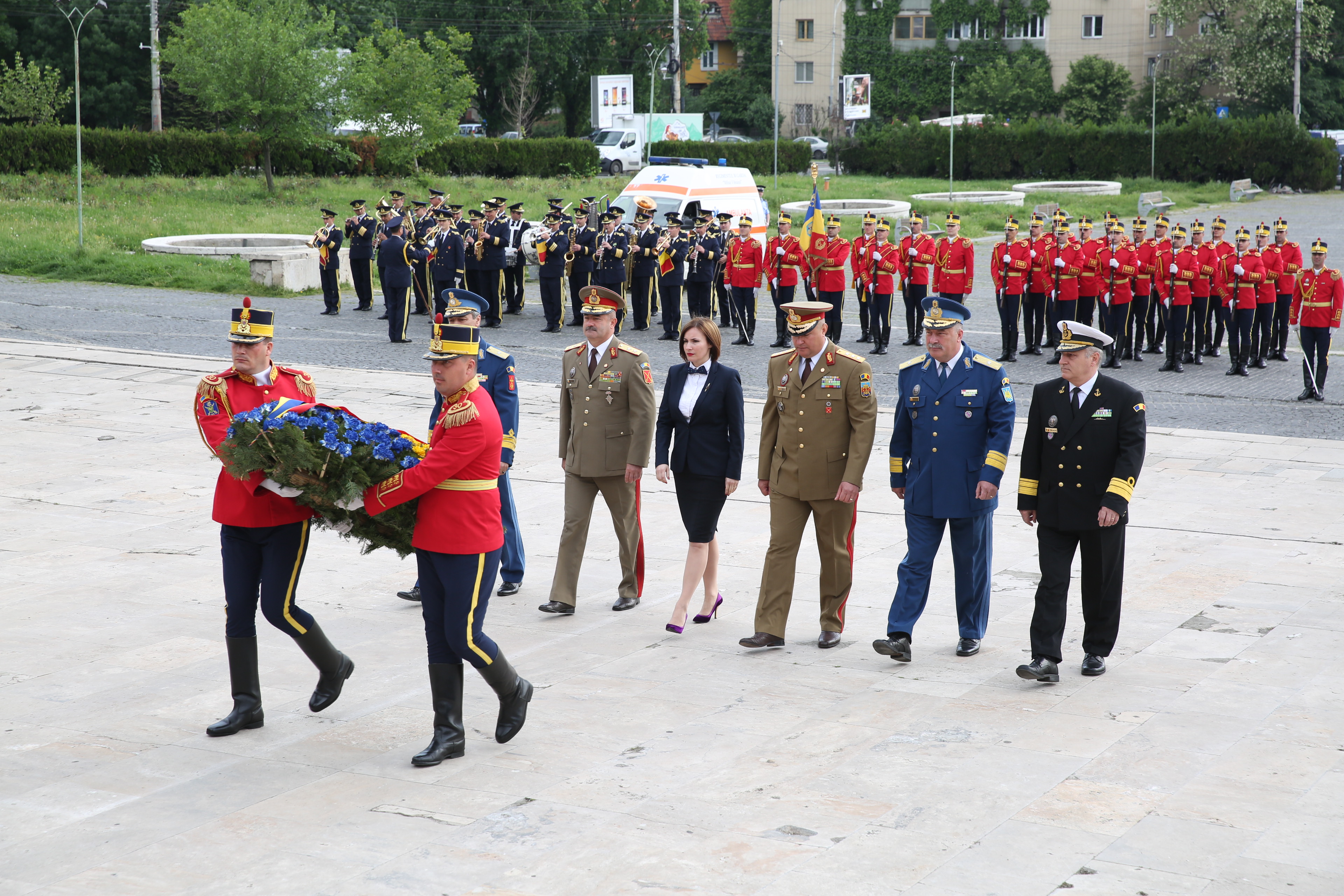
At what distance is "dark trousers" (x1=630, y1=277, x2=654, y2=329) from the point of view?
2184 centimetres

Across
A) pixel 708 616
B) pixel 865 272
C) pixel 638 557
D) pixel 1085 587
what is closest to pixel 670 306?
pixel 865 272

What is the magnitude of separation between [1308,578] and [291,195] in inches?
1357

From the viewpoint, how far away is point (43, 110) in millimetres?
43375

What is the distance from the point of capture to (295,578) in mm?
6137

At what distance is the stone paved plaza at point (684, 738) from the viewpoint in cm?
476

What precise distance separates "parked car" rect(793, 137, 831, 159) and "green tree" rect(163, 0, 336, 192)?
2870 centimetres

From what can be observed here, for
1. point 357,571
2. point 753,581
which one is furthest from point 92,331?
point 753,581

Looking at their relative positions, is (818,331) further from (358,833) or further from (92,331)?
(92,331)

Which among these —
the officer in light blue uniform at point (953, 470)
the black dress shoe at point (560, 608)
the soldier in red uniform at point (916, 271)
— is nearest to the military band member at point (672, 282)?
the soldier in red uniform at point (916, 271)

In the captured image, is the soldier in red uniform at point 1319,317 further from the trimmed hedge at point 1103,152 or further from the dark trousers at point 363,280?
the trimmed hedge at point 1103,152

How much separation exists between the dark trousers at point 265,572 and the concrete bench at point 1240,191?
1878 inches

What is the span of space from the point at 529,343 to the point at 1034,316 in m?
7.08

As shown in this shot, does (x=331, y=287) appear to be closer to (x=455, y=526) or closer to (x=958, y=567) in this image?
(x=958, y=567)

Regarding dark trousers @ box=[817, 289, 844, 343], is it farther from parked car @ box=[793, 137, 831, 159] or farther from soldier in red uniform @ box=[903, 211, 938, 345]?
parked car @ box=[793, 137, 831, 159]
